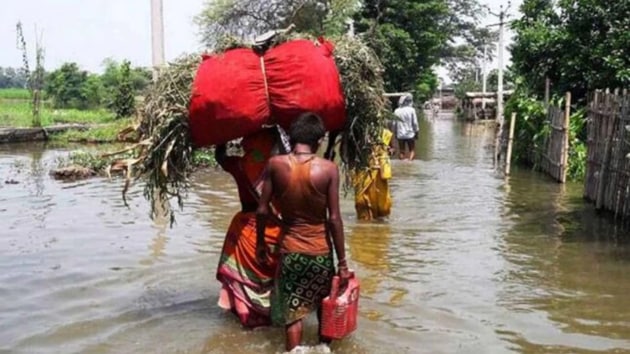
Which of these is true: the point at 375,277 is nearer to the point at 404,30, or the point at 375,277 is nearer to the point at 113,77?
the point at 404,30

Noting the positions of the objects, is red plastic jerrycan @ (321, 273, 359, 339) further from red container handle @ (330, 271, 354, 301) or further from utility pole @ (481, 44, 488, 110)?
utility pole @ (481, 44, 488, 110)

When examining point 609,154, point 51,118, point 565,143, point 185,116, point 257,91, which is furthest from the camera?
point 51,118

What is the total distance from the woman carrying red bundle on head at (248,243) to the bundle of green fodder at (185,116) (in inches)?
13.3

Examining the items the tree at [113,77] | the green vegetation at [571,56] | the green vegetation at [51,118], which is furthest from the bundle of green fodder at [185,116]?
the tree at [113,77]

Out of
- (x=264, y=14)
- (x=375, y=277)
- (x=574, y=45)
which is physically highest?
(x=264, y=14)

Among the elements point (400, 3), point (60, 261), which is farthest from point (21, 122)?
point (60, 261)

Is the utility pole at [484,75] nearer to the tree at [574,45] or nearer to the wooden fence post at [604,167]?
the tree at [574,45]

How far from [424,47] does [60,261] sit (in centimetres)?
3101

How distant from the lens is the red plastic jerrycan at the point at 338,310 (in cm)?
491

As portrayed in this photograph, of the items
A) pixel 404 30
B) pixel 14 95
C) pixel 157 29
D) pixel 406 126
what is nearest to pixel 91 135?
pixel 157 29

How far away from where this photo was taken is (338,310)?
492 cm

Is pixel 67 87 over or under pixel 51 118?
over

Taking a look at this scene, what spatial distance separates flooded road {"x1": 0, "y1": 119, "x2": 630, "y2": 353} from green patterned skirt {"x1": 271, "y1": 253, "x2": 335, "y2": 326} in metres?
0.47

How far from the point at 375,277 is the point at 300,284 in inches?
101
